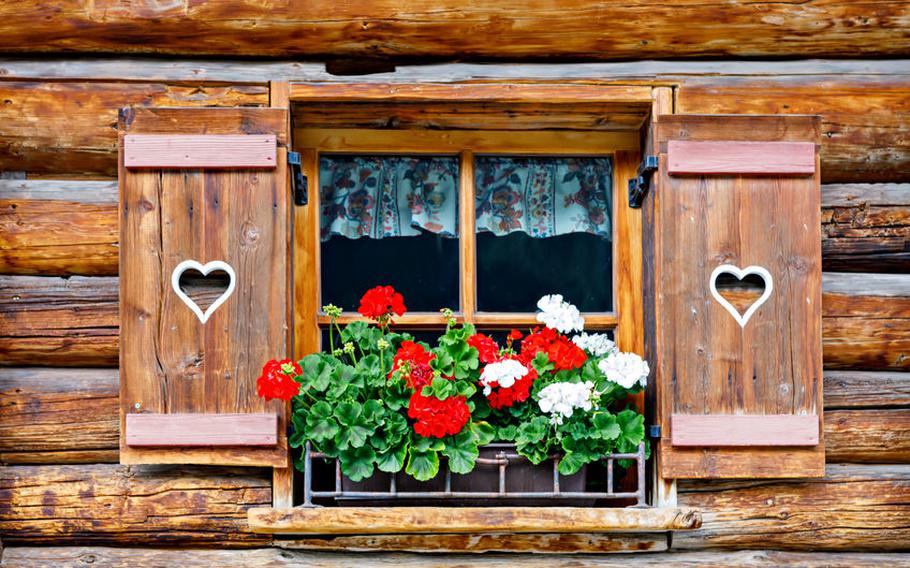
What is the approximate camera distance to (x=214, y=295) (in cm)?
280

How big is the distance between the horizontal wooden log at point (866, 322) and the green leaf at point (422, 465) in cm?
113

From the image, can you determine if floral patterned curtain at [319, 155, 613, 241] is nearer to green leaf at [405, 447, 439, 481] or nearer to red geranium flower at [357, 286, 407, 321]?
red geranium flower at [357, 286, 407, 321]

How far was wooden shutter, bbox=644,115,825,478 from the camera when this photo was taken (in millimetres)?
2775

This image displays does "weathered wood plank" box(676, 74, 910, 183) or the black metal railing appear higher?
"weathered wood plank" box(676, 74, 910, 183)

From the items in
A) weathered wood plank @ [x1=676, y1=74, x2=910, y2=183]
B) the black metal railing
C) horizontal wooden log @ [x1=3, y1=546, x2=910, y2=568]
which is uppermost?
weathered wood plank @ [x1=676, y1=74, x2=910, y2=183]

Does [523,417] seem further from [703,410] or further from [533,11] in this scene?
[533,11]

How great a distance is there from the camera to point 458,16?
116 inches

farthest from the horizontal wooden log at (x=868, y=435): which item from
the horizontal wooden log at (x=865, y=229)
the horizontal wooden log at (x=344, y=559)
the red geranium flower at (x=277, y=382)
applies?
the red geranium flower at (x=277, y=382)

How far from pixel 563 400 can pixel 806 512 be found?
767 mm

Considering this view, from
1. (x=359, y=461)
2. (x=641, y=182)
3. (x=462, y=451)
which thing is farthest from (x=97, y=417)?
(x=641, y=182)

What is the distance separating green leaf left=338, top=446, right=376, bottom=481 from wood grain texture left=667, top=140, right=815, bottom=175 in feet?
3.48

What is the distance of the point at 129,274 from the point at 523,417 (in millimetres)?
1075

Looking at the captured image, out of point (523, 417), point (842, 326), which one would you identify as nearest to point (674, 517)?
point (523, 417)

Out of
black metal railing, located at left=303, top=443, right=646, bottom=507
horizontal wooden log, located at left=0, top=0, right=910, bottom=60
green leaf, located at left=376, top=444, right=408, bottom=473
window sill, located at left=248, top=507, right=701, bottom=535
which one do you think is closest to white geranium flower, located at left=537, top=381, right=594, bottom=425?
black metal railing, located at left=303, top=443, right=646, bottom=507
